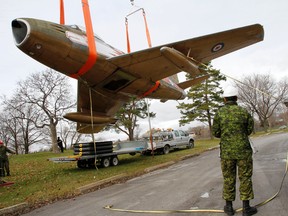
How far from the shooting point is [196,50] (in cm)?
992

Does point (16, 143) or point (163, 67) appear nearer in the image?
point (163, 67)

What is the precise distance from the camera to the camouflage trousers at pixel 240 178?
432 cm

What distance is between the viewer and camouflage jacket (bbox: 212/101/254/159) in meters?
4.50

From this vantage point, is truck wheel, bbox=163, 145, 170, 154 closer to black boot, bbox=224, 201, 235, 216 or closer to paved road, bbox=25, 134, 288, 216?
paved road, bbox=25, 134, 288, 216

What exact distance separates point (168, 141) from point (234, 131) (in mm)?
16381

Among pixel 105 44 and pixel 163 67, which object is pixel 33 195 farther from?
pixel 163 67

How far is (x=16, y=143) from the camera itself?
63969 millimetres

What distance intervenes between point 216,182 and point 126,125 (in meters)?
32.9

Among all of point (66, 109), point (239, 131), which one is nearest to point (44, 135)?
point (66, 109)

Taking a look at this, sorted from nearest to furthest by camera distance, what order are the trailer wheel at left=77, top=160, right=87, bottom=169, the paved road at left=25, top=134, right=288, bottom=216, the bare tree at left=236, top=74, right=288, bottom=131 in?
the paved road at left=25, top=134, right=288, bottom=216 < the trailer wheel at left=77, top=160, right=87, bottom=169 < the bare tree at left=236, top=74, right=288, bottom=131

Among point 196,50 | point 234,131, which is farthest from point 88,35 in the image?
point 234,131

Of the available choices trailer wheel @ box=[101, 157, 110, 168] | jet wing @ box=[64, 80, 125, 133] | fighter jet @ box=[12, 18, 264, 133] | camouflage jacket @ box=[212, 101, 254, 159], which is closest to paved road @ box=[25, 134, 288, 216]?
camouflage jacket @ box=[212, 101, 254, 159]

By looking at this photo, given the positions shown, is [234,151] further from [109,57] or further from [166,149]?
[166,149]

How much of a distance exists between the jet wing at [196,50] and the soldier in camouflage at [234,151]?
4.50 m
